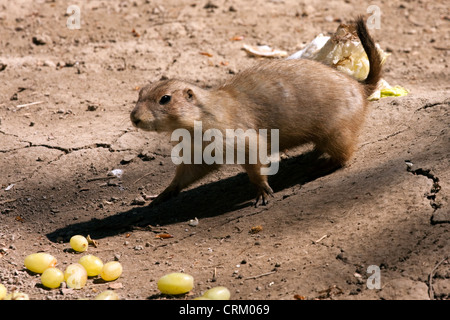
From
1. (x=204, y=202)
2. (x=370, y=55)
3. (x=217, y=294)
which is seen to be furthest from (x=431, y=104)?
(x=217, y=294)

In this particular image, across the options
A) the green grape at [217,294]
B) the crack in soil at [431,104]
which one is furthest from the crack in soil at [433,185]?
the green grape at [217,294]

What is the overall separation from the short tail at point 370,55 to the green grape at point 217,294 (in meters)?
2.64

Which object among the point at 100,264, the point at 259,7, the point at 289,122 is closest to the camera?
the point at 100,264

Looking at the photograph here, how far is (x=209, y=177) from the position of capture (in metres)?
5.62

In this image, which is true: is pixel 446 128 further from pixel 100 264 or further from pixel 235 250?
pixel 100 264

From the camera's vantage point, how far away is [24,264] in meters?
4.25

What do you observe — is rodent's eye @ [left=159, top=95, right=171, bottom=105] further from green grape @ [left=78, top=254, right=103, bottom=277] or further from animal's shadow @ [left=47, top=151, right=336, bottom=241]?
green grape @ [left=78, top=254, right=103, bottom=277]

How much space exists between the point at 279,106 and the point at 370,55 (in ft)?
3.15

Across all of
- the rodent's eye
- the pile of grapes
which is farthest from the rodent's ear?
the pile of grapes

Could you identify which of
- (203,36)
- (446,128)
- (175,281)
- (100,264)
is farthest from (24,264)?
(203,36)

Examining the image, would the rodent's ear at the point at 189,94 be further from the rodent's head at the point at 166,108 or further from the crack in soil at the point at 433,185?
the crack in soil at the point at 433,185

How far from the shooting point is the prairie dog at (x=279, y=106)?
4.80 meters

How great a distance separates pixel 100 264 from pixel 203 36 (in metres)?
4.63

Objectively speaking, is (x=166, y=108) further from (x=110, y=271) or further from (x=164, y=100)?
(x=110, y=271)
